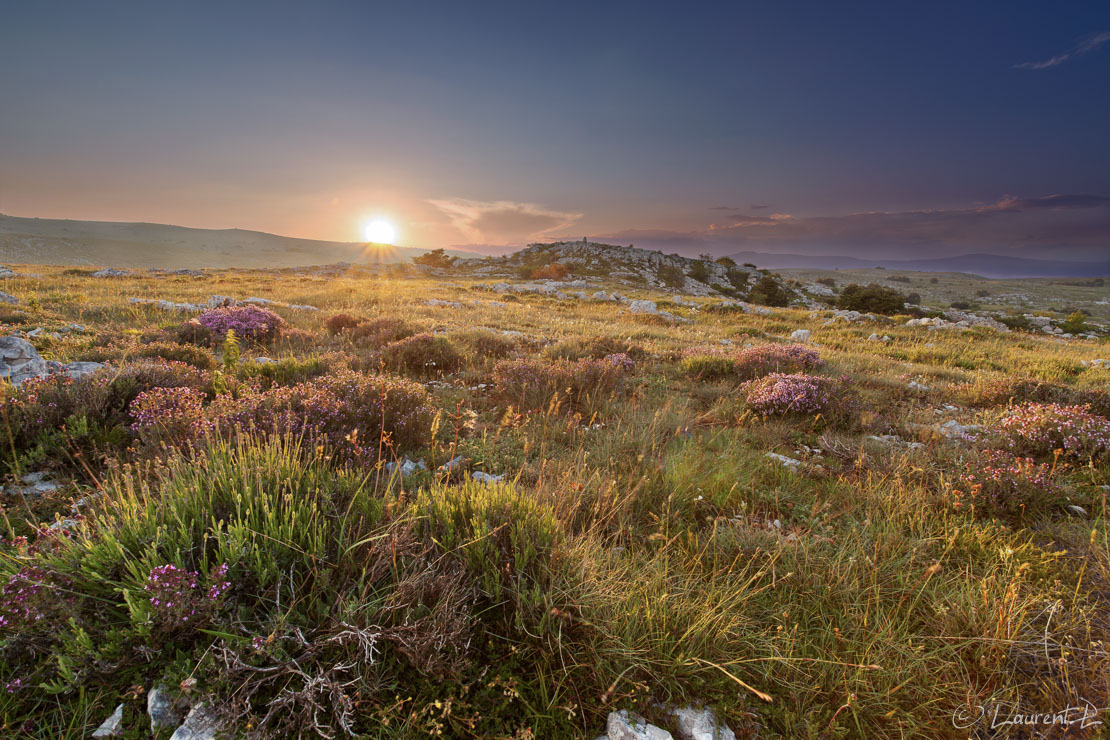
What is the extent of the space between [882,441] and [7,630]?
760 centimetres

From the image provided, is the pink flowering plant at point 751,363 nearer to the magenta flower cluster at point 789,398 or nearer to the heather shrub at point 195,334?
the magenta flower cluster at point 789,398

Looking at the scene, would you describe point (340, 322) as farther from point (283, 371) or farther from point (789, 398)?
point (789, 398)

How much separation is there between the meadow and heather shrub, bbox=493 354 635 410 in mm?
1140

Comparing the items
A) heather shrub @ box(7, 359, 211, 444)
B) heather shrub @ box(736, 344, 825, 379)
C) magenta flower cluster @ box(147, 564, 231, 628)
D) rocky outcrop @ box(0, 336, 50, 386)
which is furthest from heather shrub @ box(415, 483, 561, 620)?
heather shrub @ box(736, 344, 825, 379)

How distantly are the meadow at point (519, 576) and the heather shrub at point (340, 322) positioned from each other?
7074mm

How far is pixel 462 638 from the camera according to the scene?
2.06m

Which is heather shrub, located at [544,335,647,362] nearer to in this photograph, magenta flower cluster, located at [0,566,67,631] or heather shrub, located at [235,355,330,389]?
heather shrub, located at [235,355,330,389]

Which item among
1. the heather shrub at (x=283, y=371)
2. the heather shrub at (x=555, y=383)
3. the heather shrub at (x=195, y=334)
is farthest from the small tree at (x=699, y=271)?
the heather shrub at (x=283, y=371)

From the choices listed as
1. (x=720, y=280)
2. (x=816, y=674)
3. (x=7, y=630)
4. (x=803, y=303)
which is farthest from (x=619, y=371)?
(x=720, y=280)

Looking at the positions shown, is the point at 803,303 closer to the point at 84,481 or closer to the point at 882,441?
the point at 882,441

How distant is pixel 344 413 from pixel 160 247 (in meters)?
179

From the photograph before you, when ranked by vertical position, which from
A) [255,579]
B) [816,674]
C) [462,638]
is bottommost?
[816,674]

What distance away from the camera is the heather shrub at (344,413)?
13.3 feet

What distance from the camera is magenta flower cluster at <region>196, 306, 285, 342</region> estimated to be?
33.4 feet
